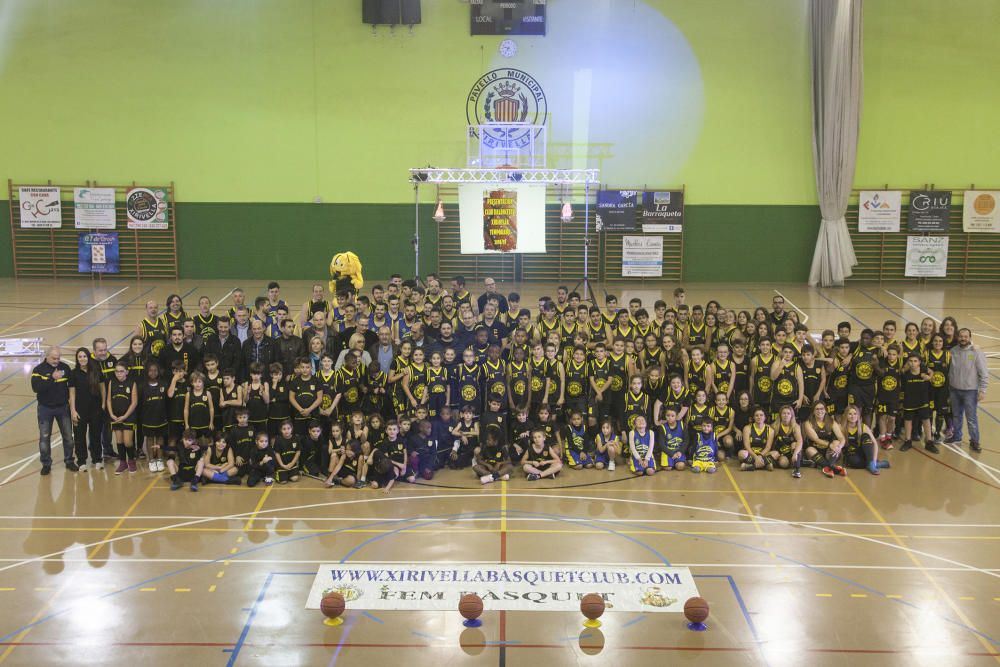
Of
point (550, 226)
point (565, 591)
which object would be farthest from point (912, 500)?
point (550, 226)

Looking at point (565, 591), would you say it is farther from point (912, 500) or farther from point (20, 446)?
point (20, 446)

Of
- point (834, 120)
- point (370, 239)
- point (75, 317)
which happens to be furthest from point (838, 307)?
point (75, 317)

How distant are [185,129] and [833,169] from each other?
16.8 m

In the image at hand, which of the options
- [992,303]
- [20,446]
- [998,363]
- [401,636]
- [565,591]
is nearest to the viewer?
[401,636]

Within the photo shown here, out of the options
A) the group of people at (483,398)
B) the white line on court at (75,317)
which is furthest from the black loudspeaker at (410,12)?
the group of people at (483,398)

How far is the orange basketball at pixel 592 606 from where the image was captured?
7195 mm

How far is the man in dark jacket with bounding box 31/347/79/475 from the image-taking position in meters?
10.3

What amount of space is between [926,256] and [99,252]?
21923 mm

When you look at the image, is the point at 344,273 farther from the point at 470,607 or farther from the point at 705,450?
the point at 470,607

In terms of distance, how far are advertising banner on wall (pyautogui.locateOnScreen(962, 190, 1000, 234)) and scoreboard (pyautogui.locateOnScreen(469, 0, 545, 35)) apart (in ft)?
39.0

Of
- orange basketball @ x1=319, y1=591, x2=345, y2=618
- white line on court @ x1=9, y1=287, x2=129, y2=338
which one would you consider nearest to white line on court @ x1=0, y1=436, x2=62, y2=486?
orange basketball @ x1=319, y1=591, x2=345, y2=618

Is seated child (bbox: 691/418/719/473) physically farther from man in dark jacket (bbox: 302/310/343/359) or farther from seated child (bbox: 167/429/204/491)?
seated child (bbox: 167/429/204/491)

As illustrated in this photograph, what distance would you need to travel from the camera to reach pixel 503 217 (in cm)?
2033

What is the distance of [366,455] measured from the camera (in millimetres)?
10305
